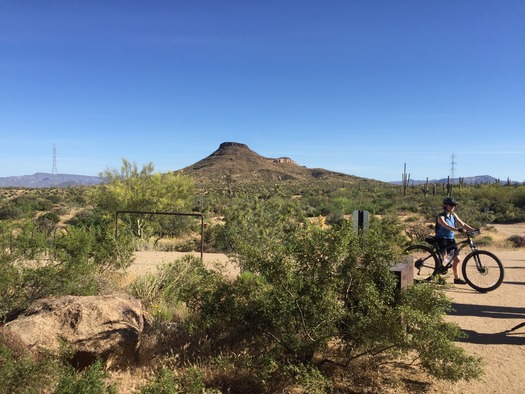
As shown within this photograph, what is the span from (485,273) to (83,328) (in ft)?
26.1

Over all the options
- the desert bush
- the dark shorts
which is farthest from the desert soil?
the dark shorts

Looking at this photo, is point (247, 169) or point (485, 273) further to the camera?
point (247, 169)

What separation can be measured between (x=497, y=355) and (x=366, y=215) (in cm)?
304

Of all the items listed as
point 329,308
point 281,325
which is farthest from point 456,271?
point 281,325

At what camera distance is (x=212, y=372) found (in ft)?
16.4

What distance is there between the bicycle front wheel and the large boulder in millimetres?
6975

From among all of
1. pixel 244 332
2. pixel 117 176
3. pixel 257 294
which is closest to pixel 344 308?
pixel 257 294

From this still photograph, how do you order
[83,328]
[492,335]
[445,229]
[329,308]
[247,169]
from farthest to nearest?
[247,169]
[445,229]
[492,335]
[83,328]
[329,308]

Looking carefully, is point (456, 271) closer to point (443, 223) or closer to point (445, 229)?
point (445, 229)

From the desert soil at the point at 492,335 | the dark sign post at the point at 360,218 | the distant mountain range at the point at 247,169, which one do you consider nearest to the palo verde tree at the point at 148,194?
the desert soil at the point at 492,335

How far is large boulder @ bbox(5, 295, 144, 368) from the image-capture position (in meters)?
4.72

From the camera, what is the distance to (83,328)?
4.94 meters

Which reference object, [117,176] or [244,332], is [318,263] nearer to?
[244,332]

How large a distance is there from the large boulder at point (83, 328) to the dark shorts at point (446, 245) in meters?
6.47
